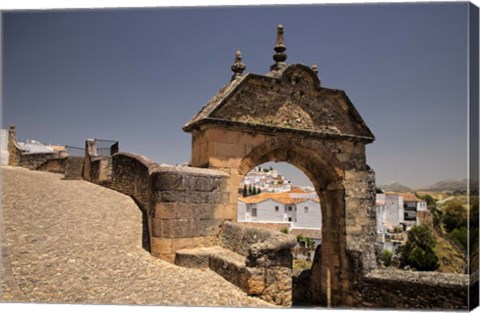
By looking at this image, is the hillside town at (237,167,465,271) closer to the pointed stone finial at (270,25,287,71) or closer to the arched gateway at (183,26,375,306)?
the arched gateway at (183,26,375,306)

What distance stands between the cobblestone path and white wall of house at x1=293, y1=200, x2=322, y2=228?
27.3 metres

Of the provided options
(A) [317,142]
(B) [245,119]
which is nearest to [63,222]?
(B) [245,119]

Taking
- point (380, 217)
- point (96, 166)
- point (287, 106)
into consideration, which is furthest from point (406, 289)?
point (380, 217)

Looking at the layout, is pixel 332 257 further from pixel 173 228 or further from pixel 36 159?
pixel 36 159

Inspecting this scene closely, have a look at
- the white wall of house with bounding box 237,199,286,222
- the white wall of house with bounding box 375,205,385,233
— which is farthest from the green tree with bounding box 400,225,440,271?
the white wall of house with bounding box 237,199,286,222

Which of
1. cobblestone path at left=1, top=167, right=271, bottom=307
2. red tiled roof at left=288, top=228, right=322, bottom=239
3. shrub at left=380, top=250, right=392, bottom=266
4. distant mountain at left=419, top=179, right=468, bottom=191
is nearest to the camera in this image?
cobblestone path at left=1, top=167, right=271, bottom=307

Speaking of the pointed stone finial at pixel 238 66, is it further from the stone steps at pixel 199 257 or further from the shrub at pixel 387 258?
the shrub at pixel 387 258

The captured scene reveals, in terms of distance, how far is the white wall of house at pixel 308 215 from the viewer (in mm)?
34906

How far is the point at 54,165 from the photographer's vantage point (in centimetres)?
1936

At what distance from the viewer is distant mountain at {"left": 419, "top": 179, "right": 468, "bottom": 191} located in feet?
19.1

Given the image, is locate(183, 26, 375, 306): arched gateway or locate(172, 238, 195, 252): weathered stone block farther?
locate(183, 26, 375, 306): arched gateway

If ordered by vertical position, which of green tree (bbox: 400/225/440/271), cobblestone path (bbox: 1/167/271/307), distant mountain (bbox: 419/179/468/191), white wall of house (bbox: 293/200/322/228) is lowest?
green tree (bbox: 400/225/440/271)

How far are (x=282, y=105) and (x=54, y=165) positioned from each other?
14543mm

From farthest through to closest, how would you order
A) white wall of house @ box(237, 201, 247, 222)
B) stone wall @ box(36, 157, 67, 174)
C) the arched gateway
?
white wall of house @ box(237, 201, 247, 222)
stone wall @ box(36, 157, 67, 174)
the arched gateway
